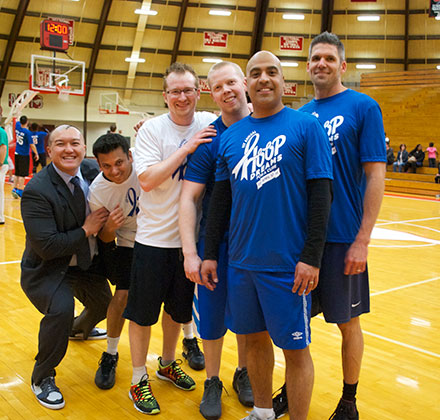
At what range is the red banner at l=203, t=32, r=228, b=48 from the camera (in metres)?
23.1

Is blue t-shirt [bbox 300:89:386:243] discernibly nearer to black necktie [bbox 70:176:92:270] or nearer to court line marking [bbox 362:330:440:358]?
black necktie [bbox 70:176:92:270]

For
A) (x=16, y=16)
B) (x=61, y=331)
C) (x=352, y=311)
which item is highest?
(x=16, y=16)

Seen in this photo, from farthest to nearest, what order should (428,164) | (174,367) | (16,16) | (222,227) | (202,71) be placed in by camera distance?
(202,71) < (16,16) < (428,164) < (174,367) < (222,227)

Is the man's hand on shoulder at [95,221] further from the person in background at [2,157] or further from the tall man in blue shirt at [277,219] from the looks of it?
the person in background at [2,157]

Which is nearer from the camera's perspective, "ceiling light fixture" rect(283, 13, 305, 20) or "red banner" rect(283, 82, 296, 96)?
"ceiling light fixture" rect(283, 13, 305, 20)

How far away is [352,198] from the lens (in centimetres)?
253

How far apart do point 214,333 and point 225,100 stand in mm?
1267

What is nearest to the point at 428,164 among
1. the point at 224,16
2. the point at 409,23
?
the point at 409,23

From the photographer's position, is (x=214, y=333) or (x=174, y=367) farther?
(x=174, y=367)

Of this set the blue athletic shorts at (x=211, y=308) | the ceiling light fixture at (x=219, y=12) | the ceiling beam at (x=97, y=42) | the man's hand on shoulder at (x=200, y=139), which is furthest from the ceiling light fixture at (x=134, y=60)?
the blue athletic shorts at (x=211, y=308)

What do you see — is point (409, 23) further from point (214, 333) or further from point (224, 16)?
point (214, 333)

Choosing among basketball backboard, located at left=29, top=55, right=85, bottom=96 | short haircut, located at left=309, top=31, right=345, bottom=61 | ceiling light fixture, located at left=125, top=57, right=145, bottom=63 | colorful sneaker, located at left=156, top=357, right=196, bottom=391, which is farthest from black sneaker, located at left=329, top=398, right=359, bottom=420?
ceiling light fixture, located at left=125, top=57, right=145, bottom=63

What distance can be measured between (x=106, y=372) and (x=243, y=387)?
0.88 m

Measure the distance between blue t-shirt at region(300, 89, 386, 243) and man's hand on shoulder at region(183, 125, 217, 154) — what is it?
60 cm
